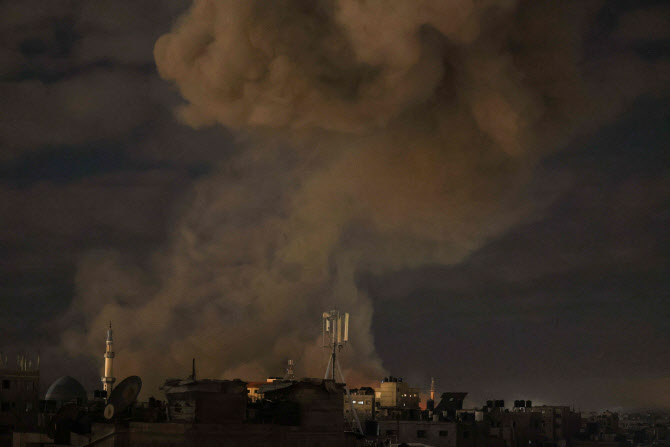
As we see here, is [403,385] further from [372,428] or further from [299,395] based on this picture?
[299,395]

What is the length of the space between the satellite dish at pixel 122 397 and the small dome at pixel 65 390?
38.8 metres

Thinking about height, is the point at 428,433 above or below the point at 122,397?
below

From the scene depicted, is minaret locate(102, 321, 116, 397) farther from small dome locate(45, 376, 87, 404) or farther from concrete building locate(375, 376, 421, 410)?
concrete building locate(375, 376, 421, 410)

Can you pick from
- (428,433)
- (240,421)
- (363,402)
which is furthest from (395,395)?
(240,421)

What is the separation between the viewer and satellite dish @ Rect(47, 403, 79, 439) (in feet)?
172

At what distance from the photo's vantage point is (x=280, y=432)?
51.4 metres

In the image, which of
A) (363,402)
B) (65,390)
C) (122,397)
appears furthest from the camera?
(363,402)

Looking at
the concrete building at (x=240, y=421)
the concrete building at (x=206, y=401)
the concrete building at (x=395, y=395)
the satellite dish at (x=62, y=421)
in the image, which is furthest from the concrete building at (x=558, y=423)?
the satellite dish at (x=62, y=421)

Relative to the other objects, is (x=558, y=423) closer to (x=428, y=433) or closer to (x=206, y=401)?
(x=428, y=433)

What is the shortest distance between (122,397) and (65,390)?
4241 cm

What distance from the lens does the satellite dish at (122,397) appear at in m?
48.6

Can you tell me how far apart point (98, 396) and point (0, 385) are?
13.2 meters

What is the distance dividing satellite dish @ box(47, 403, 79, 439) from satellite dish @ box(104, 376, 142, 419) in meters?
4.56

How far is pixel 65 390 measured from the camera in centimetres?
8888
